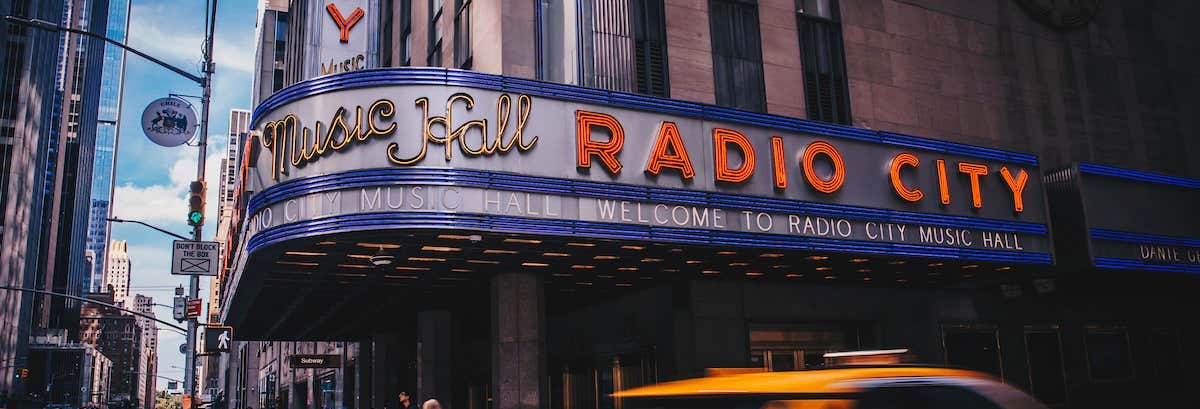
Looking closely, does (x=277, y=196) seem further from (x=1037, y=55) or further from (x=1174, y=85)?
(x=1174, y=85)

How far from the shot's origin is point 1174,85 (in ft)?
101

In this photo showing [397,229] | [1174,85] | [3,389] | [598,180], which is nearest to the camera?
[397,229]

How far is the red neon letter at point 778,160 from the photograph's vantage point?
1922 cm

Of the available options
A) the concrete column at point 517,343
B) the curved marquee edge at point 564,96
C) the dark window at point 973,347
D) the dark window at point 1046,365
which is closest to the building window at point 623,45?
the curved marquee edge at point 564,96

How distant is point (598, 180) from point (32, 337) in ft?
556

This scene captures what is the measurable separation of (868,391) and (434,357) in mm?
23100

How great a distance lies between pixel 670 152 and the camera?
1822 centimetres

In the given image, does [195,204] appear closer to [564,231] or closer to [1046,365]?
[564,231]

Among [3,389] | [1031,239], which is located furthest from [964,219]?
[3,389]

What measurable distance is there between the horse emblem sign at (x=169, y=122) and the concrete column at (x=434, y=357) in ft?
30.1

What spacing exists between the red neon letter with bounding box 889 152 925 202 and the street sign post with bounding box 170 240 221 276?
17.8m

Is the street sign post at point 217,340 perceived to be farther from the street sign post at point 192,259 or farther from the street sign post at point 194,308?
the street sign post at point 192,259

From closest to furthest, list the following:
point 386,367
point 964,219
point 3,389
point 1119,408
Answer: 1. point 964,219
2. point 1119,408
3. point 386,367
4. point 3,389

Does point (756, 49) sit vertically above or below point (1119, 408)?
above
